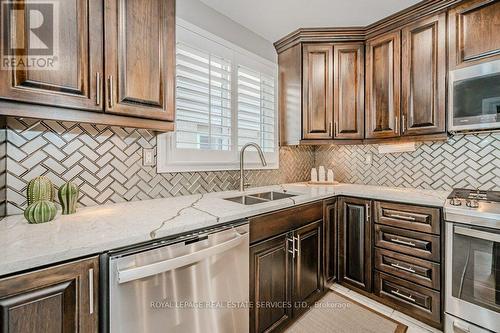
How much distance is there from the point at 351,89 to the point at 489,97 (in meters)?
1.03

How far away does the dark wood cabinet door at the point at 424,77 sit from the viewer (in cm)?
193

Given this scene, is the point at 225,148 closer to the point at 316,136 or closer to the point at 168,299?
the point at 316,136

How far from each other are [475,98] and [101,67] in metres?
2.49

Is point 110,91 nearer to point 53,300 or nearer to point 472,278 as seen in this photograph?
point 53,300

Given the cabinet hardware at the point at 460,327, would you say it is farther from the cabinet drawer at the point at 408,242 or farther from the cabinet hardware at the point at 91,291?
the cabinet hardware at the point at 91,291

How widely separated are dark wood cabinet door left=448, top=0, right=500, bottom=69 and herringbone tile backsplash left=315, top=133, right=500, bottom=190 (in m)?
0.69

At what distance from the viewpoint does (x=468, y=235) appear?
1.51m

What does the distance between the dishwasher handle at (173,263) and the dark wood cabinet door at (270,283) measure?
0.83 ft

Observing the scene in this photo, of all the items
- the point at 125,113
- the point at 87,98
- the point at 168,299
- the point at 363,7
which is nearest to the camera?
the point at 168,299

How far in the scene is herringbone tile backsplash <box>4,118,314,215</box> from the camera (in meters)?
1.25

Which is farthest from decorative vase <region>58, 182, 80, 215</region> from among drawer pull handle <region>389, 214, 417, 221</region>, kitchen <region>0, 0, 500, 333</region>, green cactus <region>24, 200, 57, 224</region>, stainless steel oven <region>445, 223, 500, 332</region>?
stainless steel oven <region>445, 223, 500, 332</region>

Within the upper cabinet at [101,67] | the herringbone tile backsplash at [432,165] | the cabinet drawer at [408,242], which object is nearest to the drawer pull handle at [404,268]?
the cabinet drawer at [408,242]

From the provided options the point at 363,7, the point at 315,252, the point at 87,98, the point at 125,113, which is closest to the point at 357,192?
the point at 315,252

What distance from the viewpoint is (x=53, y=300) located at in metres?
0.79
